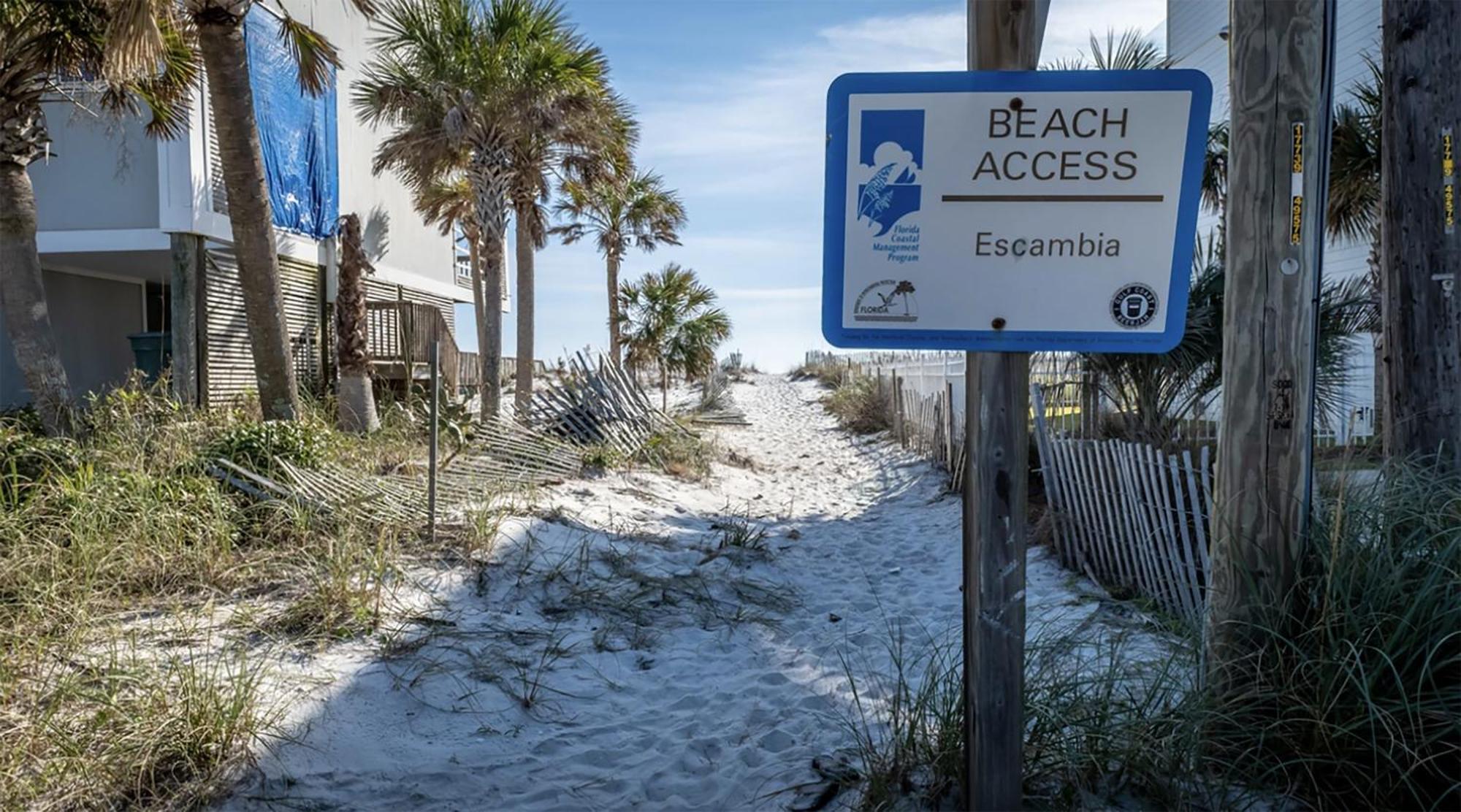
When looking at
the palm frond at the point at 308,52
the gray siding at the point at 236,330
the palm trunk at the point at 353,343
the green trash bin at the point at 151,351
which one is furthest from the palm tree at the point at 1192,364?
the green trash bin at the point at 151,351

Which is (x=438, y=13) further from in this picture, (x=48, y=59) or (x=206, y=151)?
(x=48, y=59)

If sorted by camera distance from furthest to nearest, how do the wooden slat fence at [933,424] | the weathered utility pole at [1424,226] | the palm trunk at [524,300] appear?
the palm trunk at [524,300], the wooden slat fence at [933,424], the weathered utility pole at [1424,226]

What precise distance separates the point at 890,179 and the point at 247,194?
825 centimetres

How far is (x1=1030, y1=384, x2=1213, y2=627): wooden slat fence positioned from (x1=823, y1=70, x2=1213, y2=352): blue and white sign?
219 centimetres

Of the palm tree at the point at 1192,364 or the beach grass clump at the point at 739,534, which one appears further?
the palm tree at the point at 1192,364

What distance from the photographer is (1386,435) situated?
4.07 metres

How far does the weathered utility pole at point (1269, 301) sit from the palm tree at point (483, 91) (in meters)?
12.2

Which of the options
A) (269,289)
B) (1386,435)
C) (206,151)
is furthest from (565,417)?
(1386,435)

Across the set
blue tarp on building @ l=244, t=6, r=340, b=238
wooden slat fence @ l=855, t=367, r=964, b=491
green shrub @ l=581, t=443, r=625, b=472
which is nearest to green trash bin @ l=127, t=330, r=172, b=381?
blue tarp on building @ l=244, t=6, r=340, b=238

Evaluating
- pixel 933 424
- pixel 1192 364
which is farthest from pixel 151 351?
pixel 1192 364

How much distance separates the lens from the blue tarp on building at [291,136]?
44.0 ft

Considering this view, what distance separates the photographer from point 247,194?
8.64 m

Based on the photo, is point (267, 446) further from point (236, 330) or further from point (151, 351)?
point (151, 351)

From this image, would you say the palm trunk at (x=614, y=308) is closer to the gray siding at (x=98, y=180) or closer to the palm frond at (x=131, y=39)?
the gray siding at (x=98, y=180)
